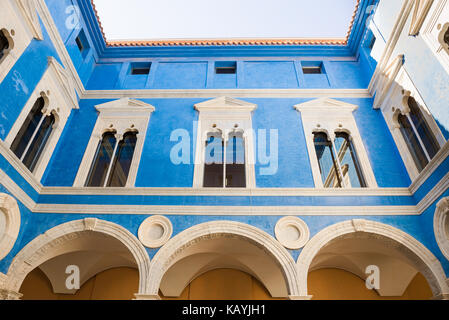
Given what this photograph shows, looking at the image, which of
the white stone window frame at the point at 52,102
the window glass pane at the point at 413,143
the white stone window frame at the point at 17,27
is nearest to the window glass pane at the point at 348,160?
the window glass pane at the point at 413,143

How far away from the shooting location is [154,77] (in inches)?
390

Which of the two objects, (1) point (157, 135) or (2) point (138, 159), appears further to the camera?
(1) point (157, 135)

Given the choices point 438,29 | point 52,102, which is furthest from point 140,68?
point 438,29

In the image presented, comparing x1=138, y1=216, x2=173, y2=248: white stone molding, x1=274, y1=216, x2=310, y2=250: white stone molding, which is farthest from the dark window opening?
x1=138, y1=216, x2=173, y2=248: white stone molding

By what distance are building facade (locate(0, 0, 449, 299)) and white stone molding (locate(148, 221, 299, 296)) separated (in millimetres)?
29

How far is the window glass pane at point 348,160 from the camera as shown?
7772mm

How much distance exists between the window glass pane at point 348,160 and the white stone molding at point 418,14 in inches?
116

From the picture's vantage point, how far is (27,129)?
711 centimetres

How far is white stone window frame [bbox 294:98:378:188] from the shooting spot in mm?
7637

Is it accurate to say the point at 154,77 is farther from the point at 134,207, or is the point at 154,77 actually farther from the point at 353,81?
the point at 353,81

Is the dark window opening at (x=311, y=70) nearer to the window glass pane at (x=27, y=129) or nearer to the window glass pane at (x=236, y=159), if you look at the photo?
the window glass pane at (x=236, y=159)

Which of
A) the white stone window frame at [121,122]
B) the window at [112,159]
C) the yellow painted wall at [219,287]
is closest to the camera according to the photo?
the white stone window frame at [121,122]
